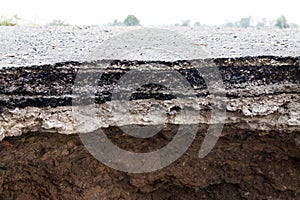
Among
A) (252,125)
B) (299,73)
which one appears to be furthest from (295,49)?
(252,125)

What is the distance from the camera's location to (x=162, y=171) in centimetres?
103

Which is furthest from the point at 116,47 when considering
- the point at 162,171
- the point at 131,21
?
the point at 131,21

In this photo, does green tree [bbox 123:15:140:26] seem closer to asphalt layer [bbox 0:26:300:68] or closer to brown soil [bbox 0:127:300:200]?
asphalt layer [bbox 0:26:300:68]

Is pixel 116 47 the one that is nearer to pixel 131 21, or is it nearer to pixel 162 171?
pixel 162 171

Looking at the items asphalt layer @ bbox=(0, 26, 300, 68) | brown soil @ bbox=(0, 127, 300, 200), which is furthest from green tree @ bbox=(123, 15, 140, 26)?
brown soil @ bbox=(0, 127, 300, 200)

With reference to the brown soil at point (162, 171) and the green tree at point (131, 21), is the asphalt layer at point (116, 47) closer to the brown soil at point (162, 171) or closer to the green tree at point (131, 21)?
the brown soil at point (162, 171)

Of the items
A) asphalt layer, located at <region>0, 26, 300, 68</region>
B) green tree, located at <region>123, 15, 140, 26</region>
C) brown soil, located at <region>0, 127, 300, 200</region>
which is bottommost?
brown soil, located at <region>0, 127, 300, 200</region>

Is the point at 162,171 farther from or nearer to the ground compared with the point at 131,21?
nearer to the ground

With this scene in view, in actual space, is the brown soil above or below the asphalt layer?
below

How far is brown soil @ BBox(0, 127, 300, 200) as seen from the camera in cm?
92

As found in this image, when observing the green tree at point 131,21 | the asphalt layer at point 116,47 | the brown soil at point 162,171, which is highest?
the asphalt layer at point 116,47

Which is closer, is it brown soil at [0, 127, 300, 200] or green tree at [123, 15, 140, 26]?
brown soil at [0, 127, 300, 200]

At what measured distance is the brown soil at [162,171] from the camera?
0.92 metres

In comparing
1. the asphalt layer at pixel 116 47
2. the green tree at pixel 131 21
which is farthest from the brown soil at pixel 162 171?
the green tree at pixel 131 21
